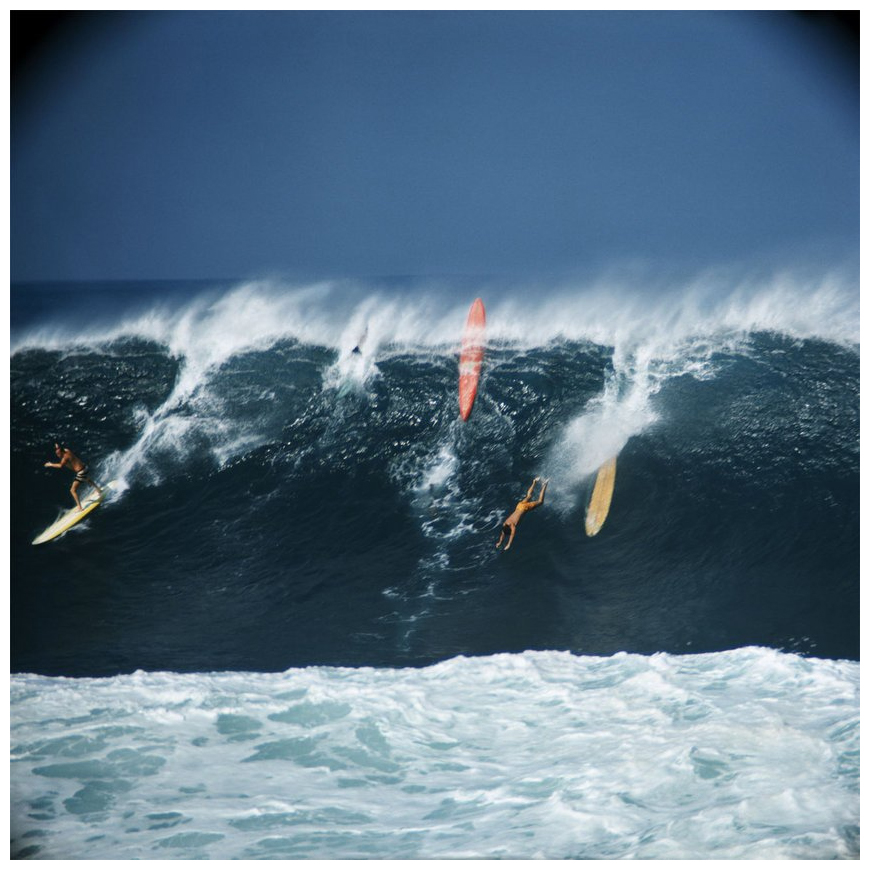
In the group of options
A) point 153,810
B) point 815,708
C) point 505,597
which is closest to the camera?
point 153,810

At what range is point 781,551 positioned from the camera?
14.7 feet

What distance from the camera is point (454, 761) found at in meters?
4.06

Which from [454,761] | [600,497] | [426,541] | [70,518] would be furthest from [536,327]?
[70,518]

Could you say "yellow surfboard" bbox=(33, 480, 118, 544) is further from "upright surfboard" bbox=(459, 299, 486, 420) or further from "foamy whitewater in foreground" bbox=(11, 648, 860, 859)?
"upright surfboard" bbox=(459, 299, 486, 420)

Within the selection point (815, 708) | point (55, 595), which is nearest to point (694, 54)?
point (815, 708)

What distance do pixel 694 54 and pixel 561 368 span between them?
163 cm

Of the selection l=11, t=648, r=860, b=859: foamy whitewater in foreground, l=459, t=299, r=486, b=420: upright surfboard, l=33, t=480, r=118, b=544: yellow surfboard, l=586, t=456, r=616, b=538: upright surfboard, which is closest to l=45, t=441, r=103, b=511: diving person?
l=33, t=480, r=118, b=544: yellow surfboard

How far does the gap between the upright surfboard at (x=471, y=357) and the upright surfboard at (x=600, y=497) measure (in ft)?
A: 2.42

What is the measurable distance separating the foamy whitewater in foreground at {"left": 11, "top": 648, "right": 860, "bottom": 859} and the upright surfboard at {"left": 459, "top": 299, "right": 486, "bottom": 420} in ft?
4.21

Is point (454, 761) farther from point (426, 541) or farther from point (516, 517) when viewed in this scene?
point (516, 517)

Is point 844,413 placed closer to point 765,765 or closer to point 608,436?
point 608,436

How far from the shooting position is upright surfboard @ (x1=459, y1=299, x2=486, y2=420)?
4.55m

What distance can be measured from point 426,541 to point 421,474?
1.13ft

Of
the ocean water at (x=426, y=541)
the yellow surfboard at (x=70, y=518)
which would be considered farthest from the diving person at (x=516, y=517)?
the yellow surfboard at (x=70, y=518)
